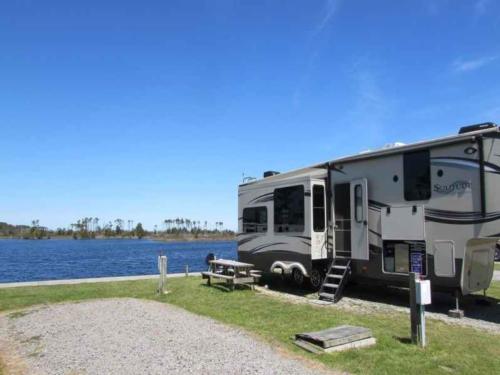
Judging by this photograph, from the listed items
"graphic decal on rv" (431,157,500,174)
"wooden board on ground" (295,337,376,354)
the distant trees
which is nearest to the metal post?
"wooden board on ground" (295,337,376,354)

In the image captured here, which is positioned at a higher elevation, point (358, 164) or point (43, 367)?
point (358, 164)

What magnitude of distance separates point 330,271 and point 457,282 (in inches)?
121

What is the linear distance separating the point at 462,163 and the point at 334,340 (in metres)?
4.48

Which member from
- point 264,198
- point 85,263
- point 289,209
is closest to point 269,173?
point 264,198

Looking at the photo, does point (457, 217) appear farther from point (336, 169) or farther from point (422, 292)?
point (336, 169)

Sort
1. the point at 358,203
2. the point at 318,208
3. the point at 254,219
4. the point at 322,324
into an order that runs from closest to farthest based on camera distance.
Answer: the point at 322,324 < the point at 358,203 < the point at 318,208 < the point at 254,219

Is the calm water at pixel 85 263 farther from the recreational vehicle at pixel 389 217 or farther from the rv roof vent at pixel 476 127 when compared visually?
the rv roof vent at pixel 476 127

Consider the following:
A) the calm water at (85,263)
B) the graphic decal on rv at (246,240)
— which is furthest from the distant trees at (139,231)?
the graphic decal on rv at (246,240)

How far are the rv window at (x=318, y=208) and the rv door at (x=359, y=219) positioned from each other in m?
0.99

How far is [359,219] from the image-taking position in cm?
1019

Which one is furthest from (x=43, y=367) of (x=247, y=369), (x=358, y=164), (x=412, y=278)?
(x=358, y=164)

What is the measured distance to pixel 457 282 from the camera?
8383 millimetres

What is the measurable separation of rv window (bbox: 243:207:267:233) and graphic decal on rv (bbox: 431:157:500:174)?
17.5 feet

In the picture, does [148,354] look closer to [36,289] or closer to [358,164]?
[358,164]
